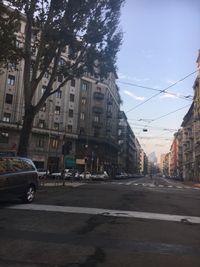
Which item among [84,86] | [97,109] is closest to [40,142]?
[84,86]

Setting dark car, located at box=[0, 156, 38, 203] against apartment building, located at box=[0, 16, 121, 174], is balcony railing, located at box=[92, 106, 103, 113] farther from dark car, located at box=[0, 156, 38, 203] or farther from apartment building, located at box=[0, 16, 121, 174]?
dark car, located at box=[0, 156, 38, 203]

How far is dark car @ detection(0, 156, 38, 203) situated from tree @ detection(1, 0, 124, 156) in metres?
7.92

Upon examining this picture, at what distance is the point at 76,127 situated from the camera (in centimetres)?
6650

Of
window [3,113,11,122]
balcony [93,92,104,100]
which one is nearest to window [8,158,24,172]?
window [3,113,11,122]

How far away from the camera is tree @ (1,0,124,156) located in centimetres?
1967

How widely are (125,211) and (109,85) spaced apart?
70712 millimetres

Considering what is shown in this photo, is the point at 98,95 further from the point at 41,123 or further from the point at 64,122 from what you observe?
the point at 41,123

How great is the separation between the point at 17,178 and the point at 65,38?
402 inches

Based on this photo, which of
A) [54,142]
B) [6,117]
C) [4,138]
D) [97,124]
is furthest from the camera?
[97,124]

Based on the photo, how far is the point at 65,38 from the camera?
64.5 ft

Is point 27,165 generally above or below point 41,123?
below

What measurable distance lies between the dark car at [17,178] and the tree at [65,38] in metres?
7.92

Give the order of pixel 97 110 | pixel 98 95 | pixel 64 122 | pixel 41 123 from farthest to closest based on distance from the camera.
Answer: pixel 98 95
pixel 97 110
pixel 64 122
pixel 41 123

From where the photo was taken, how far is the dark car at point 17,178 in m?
11.2
